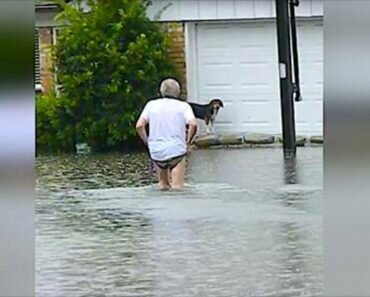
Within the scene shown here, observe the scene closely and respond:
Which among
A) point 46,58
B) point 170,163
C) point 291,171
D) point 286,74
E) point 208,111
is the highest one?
point 46,58

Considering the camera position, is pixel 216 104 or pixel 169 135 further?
pixel 216 104

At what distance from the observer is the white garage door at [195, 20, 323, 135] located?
1167cm

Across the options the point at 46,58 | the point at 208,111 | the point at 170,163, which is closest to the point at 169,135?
the point at 170,163

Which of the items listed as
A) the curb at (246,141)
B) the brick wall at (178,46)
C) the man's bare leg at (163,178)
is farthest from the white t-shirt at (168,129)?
the brick wall at (178,46)

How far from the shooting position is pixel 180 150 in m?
7.30

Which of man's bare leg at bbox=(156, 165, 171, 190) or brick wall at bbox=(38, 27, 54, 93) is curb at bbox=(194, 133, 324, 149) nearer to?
brick wall at bbox=(38, 27, 54, 93)

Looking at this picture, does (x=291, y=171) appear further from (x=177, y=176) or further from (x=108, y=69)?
(x=108, y=69)

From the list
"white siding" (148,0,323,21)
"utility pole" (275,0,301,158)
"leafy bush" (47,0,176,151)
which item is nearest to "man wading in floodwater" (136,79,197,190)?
"utility pole" (275,0,301,158)

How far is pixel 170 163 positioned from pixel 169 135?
0.24 meters

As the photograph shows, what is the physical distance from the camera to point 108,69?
434 inches

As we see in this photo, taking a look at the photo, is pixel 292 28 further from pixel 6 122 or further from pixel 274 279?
pixel 6 122

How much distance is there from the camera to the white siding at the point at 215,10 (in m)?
11.6

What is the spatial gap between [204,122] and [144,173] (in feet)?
10.1

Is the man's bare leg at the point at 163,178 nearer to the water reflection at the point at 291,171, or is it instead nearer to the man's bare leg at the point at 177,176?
the man's bare leg at the point at 177,176
